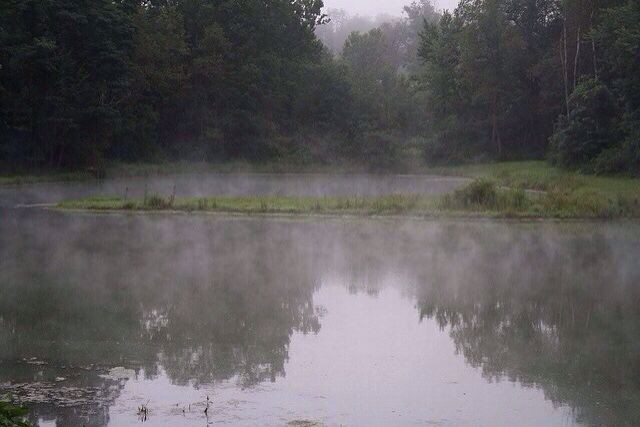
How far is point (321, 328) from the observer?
12.0m

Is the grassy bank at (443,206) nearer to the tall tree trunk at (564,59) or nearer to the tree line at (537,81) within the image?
the tree line at (537,81)

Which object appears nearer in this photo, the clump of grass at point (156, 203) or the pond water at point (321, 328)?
the pond water at point (321, 328)

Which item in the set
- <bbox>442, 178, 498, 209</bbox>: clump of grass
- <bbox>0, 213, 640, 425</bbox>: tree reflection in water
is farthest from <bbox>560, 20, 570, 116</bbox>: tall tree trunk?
<bbox>0, 213, 640, 425</bbox>: tree reflection in water

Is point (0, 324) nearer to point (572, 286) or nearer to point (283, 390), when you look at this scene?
point (283, 390)

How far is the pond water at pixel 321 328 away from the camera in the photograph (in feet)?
27.6

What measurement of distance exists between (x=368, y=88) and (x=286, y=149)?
8396mm

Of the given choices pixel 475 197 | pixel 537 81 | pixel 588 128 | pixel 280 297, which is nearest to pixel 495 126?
pixel 537 81

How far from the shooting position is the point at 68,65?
45250 millimetres

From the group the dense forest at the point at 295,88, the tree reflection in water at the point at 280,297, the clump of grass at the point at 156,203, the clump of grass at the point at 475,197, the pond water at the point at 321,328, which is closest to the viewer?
the pond water at the point at 321,328

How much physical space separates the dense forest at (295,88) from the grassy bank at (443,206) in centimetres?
1481

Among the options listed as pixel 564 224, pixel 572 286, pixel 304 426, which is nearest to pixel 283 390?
pixel 304 426

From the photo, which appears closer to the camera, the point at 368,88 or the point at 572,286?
the point at 572,286

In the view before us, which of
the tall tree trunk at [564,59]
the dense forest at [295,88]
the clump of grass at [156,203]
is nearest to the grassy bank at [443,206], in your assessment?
the clump of grass at [156,203]

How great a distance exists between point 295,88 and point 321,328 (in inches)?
2185
